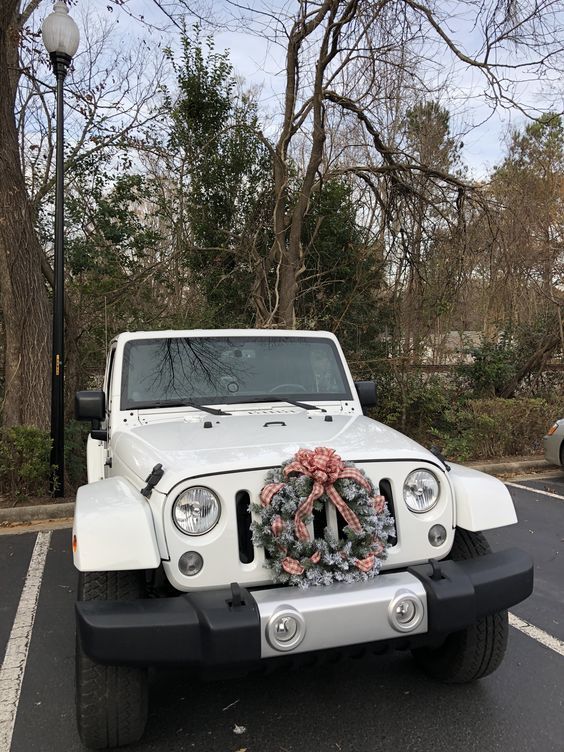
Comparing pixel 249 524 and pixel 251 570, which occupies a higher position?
pixel 249 524

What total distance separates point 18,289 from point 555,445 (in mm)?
7189

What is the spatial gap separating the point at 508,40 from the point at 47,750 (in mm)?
8072

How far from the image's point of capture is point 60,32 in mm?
5984

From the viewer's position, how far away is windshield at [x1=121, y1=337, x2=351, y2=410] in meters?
3.56

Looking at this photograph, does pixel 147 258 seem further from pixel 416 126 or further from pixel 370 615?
pixel 370 615

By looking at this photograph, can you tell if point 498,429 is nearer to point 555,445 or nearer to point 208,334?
point 555,445

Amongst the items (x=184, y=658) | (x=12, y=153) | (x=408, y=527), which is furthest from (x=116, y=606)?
(x=12, y=153)

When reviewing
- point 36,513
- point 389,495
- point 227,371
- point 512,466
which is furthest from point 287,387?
point 512,466

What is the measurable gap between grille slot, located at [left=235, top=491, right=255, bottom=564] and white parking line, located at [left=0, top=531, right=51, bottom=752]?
50.9 inches

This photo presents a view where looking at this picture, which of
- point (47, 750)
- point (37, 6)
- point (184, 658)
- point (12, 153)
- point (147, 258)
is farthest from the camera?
point (147, 258)

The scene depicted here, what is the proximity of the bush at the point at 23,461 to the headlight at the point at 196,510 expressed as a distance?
449 cm

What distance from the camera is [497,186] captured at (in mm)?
12570

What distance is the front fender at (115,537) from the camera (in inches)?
83.7

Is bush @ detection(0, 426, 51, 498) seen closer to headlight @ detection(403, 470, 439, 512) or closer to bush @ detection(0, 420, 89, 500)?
bush @ detection(0, 420, 89, 500)
